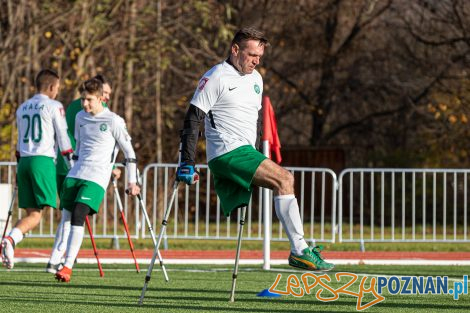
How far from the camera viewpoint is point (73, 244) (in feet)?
36.9

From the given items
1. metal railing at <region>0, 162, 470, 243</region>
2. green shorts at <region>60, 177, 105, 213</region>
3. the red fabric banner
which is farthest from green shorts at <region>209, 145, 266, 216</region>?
metal railing at <region>0, 162, 470, 243</region>

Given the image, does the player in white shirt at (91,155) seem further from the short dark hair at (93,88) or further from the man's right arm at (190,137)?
the man's right arm at (190,137)

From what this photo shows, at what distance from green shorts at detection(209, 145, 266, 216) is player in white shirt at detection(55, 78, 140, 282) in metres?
2.61

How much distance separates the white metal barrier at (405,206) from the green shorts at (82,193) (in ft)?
22.0

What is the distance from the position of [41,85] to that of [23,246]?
19.1ft

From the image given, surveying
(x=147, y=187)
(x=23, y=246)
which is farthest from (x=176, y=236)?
(x=23, y=246)

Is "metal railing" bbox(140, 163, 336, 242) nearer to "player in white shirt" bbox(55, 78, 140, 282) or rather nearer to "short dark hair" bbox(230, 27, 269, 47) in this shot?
"player in white shirt" bbox(55, 78, 140, 282)

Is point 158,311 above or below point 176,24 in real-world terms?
below

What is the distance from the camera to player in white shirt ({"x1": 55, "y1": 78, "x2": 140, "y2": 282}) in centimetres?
1135

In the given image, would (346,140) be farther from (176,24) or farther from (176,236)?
(176,236)

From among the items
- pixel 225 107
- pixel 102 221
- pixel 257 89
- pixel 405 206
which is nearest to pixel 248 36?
pixel 257 89

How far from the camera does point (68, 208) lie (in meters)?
11.8

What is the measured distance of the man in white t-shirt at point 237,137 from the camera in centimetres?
852

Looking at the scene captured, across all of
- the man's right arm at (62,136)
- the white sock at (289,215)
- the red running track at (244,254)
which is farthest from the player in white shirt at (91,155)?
the red running track at (244,254)
